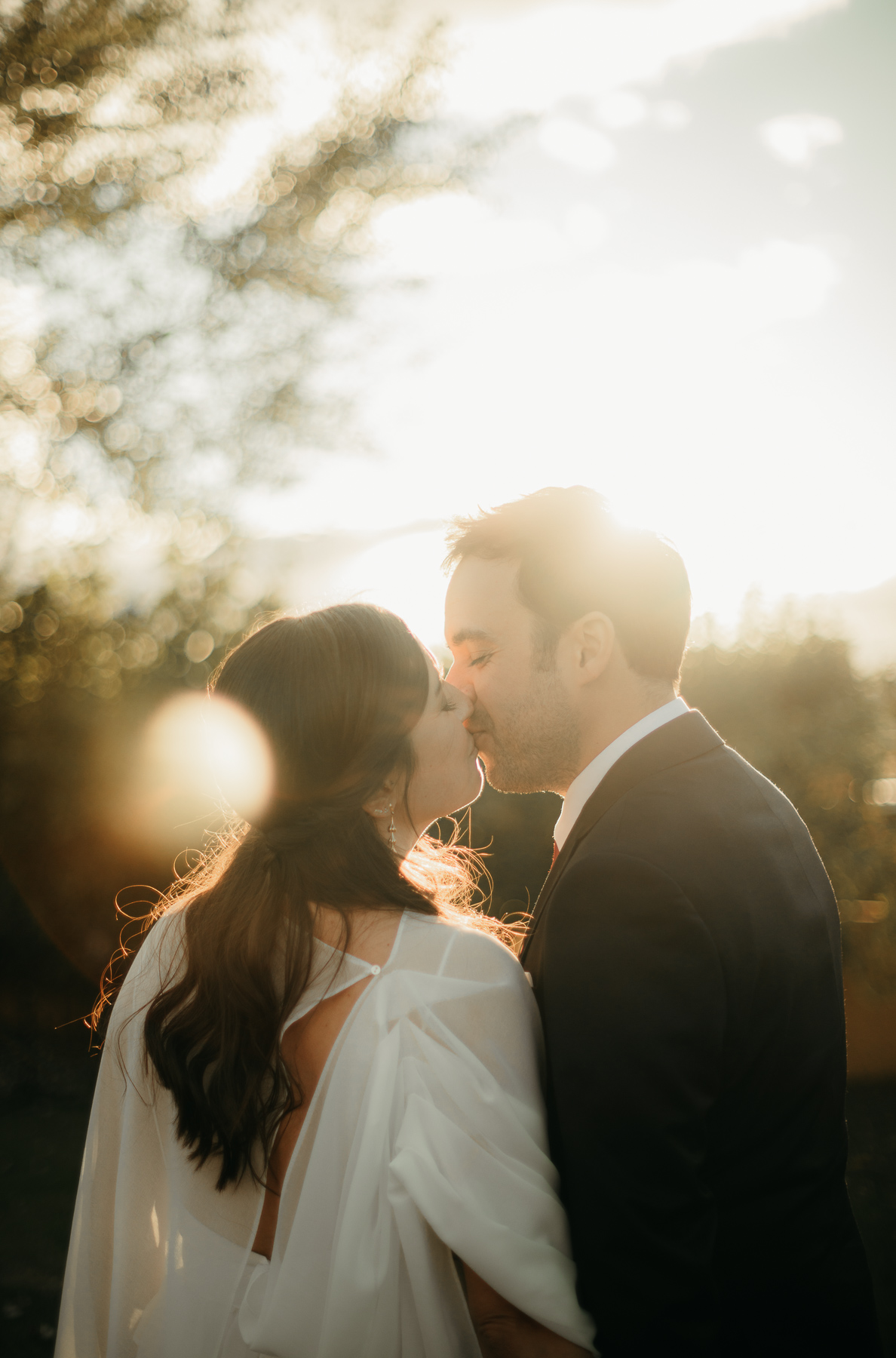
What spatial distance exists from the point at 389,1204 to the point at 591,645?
62.5 inches

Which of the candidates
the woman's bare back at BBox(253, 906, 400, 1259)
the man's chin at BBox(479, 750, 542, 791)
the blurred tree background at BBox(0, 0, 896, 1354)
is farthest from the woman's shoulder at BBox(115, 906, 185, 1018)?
the blurred tree background at BBox(0, 0, 896, 1354)

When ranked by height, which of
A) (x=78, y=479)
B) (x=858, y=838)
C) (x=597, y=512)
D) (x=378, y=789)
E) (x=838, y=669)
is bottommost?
(x=858, y=838)

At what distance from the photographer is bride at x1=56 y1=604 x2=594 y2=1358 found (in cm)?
172

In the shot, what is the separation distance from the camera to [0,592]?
734cm

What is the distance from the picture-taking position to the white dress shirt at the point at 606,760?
2.36 m

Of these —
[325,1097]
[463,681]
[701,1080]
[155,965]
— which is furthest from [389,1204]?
[463,681]

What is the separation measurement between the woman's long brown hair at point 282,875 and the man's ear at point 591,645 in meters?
0.54

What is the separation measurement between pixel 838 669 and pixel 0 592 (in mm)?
7487

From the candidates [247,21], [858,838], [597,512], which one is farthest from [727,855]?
[247,21]

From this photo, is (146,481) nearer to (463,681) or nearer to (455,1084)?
(463,681)

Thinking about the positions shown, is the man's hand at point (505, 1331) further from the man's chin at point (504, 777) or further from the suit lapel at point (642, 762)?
the man's chin at point (504, 777)

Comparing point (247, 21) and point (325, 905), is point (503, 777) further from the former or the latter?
point (247, 21)

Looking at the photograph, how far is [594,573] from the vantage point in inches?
103

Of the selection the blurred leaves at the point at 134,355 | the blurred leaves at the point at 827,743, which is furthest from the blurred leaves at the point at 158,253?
the blurred leaves at the point at 827,743
